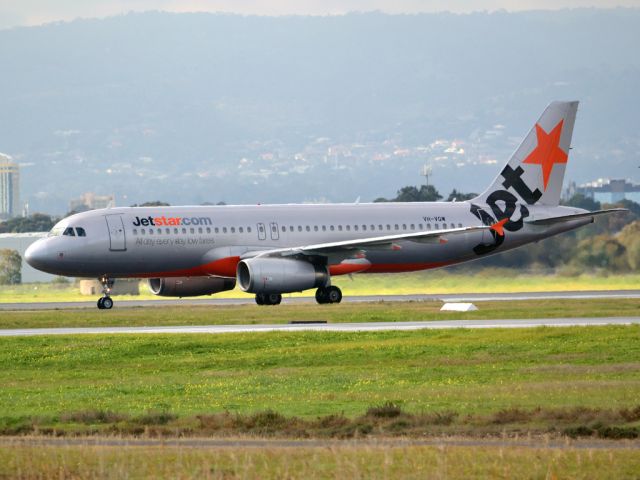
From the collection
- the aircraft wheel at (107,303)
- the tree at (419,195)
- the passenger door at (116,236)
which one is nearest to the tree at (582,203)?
the tree at (419,195)

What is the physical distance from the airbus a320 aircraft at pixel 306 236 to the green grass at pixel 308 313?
Answer: 1.59 meters

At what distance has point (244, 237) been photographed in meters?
56.4

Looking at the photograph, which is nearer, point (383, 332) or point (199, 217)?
point (383, 332)

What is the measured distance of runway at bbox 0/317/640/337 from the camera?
40.7 metres

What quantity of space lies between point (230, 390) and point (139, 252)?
2748cm

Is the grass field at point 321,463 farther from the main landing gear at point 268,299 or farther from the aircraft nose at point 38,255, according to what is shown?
the main landing gear at point 268,299

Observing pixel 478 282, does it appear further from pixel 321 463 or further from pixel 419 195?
pixel 321 463

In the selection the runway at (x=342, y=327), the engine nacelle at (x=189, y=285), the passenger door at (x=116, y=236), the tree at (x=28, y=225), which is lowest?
the runway at (x=342, y=327)

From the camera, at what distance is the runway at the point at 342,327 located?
1603 inches

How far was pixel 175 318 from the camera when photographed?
48.8 m

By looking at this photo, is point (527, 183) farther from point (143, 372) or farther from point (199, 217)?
point (143, 372)

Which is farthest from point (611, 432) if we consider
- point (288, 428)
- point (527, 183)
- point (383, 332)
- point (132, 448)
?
point (527, 183)

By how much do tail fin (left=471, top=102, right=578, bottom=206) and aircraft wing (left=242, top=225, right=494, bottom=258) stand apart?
671 cm

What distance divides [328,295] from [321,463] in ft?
125
